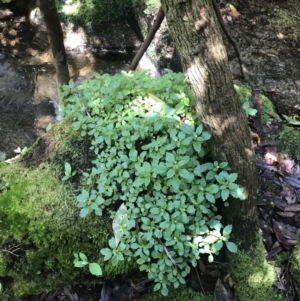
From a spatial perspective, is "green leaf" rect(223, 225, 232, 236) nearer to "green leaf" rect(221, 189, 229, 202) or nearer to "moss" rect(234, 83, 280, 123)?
"green leaf" rect(221, 189, 229, 202)

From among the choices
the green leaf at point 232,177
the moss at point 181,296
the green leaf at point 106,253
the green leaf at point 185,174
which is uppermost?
the green leaf at point 185,174

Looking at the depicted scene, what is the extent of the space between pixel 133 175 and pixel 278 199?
122 cm

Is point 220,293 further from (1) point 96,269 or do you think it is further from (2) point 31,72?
(2) point 31,72

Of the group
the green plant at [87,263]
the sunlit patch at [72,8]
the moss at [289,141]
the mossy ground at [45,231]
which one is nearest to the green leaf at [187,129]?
the mossy ground at [45,231]

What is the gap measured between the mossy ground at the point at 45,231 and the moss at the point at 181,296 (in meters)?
0.26

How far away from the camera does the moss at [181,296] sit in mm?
2615

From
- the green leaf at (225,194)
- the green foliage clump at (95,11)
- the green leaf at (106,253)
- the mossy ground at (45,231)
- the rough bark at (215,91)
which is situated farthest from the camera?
the green foliage clump at (95,11)

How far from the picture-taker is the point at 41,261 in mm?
2629

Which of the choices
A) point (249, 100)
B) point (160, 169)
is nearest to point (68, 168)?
point (160, 169)

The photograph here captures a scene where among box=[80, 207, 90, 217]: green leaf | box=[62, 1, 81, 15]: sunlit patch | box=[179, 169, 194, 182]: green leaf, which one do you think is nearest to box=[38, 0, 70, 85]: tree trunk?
box=[80, 207, 90, 217]: green leaf

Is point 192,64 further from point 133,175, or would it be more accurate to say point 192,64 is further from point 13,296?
point 13,296

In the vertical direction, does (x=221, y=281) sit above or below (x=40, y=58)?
above

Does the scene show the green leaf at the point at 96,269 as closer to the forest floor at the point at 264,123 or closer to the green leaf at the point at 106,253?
the green leaf at the point at 106,253

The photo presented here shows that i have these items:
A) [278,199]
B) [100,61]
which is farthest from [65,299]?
[100,61]
